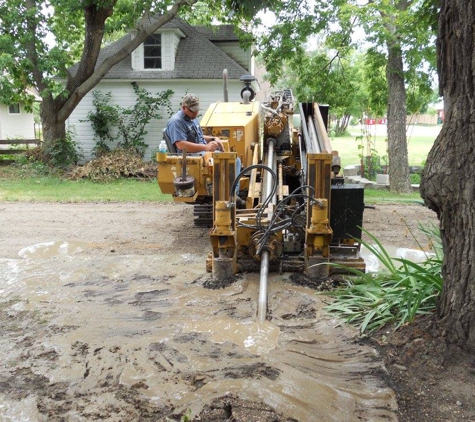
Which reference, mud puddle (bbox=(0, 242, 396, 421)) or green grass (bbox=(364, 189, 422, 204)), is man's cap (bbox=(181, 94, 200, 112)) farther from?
green grass (bbox=(364, 189, 422, 204))

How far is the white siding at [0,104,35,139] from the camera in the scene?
3441cm

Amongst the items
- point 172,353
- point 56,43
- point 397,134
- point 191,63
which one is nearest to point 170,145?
point 172,353

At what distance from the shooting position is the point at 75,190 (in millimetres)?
13766

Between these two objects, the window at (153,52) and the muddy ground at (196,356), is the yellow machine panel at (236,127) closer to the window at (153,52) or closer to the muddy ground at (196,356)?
the muddy ground at (196,356)

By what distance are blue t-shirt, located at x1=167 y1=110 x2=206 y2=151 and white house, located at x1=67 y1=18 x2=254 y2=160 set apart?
11874mm

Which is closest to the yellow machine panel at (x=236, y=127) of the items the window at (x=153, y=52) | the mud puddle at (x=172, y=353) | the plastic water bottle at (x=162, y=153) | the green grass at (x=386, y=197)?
the plastic water bottle at (x=162, y=153)

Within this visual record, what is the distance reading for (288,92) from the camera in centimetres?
890

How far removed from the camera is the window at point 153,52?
65.9ft

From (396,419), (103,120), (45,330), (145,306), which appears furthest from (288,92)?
(103,120)

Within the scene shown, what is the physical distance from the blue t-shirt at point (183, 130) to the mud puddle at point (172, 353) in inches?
75.9

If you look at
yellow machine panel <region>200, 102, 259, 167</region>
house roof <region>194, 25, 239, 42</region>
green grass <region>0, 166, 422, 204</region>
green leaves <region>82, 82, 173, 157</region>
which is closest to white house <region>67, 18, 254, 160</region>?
green leaves <region>82, 82, 173, 157</region>

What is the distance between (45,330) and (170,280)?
1.68 m

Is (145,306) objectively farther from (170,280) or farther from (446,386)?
(446,386)

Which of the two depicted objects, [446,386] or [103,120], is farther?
[103,120]
